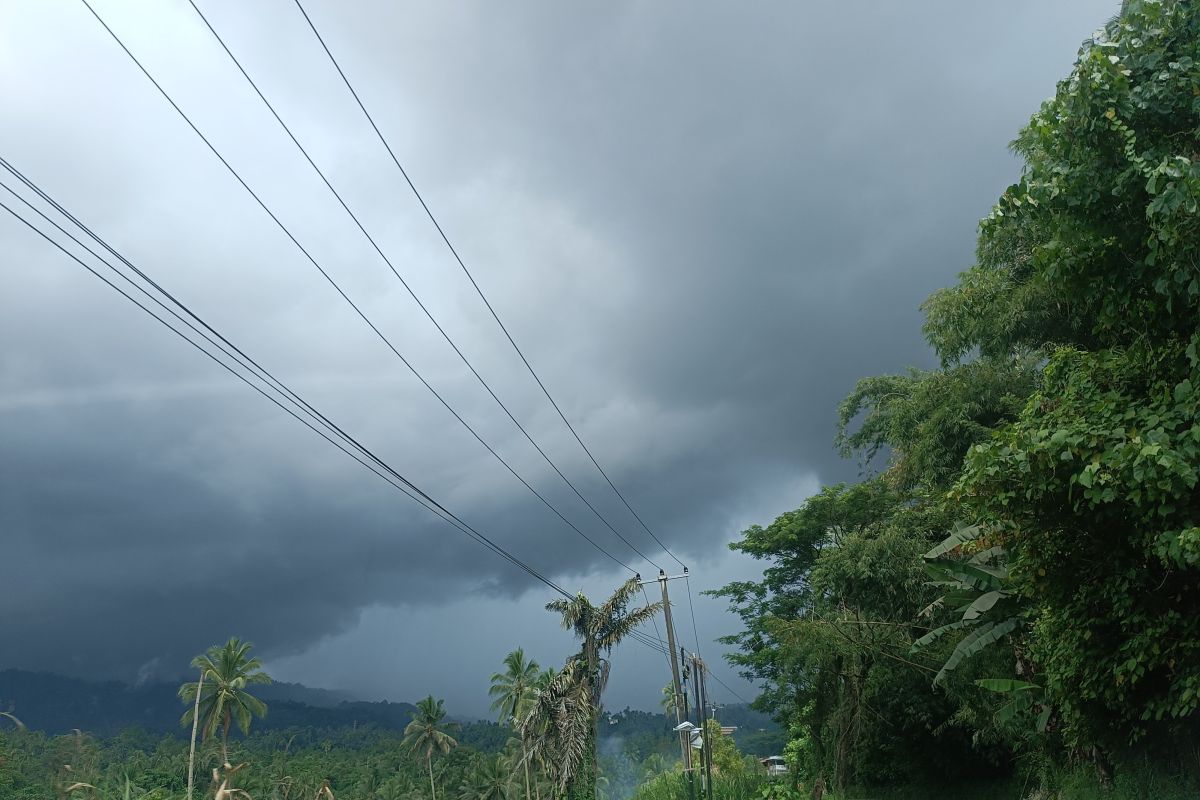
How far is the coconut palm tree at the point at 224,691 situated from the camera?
5712cm

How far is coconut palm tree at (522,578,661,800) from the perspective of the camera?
28703mm

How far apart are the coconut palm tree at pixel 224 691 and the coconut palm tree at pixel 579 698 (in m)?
33.3

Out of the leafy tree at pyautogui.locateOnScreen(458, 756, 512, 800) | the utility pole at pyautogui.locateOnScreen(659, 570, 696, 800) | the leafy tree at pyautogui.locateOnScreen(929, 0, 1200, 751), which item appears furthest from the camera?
the leafy tree at pyautogui.locateOnScreen(458, 756, 512, 800)

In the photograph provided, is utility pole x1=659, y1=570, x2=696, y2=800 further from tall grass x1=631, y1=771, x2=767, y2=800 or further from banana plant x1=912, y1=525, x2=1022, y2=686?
banana plant x1=912, y1=525, x2=1022, y2=686

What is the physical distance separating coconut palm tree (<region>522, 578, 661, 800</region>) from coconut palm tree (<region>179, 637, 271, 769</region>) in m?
33.3

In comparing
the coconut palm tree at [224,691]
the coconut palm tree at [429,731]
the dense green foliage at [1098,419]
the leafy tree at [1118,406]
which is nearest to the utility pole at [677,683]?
the dense green foliage at [1098,419]

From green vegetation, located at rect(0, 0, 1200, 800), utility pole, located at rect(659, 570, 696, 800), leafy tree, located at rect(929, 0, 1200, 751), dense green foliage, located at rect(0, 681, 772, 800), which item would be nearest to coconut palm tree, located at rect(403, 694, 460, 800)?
dense green foliage, located at rect(0, 681, 772, 800)

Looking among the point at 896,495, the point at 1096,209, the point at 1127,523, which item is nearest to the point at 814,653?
the point at 896,495

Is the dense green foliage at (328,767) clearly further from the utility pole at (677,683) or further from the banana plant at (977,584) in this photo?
the banana plant at (977,584)

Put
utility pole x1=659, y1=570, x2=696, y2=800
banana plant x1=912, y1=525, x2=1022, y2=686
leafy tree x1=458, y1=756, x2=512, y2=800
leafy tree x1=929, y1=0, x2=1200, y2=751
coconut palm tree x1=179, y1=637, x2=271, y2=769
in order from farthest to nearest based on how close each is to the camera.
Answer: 1. leafy tree x1=458, y1=756, x2=512, y2=800
2. coconut palm tree x1=179, y1=637, x2=271, y2=769
3. utility pole x1=659, y1=570, x2=696, y2=800
4. banana plant x1=912, y1=525, x2=1022, y2=686
5. leafy tree x1=929, y1=0, x2=1200, y2=751

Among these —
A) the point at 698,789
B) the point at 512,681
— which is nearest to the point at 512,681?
the point at 512,681

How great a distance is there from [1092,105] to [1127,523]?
17.0 feet

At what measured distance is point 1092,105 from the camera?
1005 cm

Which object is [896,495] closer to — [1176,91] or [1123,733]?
[1123,733]
